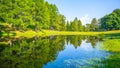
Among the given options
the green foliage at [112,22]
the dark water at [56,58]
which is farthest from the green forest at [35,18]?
the dark water at [56,58]

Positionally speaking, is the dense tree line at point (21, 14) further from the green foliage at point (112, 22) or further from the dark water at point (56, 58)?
the green foliage at point (112, 22)

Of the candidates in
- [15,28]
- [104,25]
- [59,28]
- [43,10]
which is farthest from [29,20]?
[104,25]

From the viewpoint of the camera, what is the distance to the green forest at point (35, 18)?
186 ft

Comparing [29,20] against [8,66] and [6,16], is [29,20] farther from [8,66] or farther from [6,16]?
[8,66]

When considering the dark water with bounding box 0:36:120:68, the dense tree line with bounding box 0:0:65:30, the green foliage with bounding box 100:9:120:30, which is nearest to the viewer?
the dark water with bounding box 0:36:120:68

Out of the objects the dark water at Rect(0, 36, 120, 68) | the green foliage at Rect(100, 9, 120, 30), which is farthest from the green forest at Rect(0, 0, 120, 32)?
the dark water at Rect(0, 36, 120, 68)

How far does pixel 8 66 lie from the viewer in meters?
22.4

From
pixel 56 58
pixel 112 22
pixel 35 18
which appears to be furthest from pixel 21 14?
pixel 112 22

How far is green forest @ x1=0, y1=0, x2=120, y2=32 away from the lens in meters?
56.8

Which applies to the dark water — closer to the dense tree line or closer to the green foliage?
the dense tree line

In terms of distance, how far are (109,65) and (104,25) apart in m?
146

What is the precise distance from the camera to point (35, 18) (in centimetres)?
9081

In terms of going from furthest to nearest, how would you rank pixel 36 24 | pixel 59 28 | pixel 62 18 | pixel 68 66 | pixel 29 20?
pixel 62 18, pixel 59 28, pixel 36 24, pixel 29 20, pixel 68 66

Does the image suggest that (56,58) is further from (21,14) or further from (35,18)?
(35,18)
